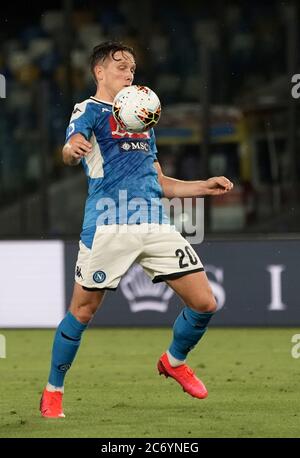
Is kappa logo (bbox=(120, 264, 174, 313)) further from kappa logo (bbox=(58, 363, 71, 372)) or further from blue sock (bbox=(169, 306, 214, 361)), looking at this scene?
kappa logo (bbox=(58, 363, 71, 372))

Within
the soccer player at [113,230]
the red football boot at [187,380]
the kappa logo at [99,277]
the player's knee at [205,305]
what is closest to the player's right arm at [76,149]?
the soccer player at [113,230]

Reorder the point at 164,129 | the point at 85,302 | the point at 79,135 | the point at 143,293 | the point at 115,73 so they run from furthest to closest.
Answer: the point at 164,129 < the point at 143,293 < the point at 115,73 < the point at 85,302 < the point at 79,135

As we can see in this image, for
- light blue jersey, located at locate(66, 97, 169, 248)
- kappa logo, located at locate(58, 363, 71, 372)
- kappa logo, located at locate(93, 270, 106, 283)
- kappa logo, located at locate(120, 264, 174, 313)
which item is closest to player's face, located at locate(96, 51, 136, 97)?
light blue jersey, located at locate(66, 97, 169, 248)

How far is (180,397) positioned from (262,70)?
5.90 metres

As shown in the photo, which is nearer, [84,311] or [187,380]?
[84,311]

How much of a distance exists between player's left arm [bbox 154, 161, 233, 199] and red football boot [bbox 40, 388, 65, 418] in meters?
1.23

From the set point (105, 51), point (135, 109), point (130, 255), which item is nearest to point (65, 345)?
point (130, 255)

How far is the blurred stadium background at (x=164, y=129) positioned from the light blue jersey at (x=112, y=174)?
4.96 meters

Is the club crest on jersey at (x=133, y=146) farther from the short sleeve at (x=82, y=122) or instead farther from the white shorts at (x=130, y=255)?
the white shorts at (x=130, y=255)

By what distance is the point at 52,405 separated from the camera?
281 inches

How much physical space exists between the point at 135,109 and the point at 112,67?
1.32 feet

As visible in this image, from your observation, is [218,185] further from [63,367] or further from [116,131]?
[63,367]

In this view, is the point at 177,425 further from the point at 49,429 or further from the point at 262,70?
the point at 262,70

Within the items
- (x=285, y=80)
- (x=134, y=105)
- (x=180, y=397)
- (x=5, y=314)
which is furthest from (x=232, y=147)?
(x=134, y=105)
